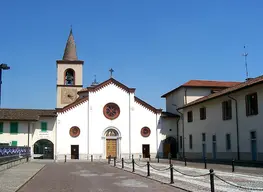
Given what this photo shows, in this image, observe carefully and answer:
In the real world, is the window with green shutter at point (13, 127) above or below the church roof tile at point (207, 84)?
below

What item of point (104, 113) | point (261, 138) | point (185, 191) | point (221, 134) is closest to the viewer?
point (185, 191)

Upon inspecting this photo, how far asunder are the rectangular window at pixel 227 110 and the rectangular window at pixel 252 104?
3158mm

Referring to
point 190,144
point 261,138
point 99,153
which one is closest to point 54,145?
point 99,153

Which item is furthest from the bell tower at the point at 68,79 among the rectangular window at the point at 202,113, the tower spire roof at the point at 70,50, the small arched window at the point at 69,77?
the rectangular window at the point at 202,113

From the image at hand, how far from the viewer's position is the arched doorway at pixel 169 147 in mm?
47438

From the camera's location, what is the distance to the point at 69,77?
5394 cm

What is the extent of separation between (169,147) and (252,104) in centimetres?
1890

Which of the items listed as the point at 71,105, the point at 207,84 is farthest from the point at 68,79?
the point at 207,84

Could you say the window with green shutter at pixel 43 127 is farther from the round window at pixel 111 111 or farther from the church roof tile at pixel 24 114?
the round window at pixel 111 111

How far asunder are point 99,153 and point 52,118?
715cm

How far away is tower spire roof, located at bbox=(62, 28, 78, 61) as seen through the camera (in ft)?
179

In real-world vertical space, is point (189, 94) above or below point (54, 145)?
above

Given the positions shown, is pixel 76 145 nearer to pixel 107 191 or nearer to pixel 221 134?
pixel 221 134

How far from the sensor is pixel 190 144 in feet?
142
